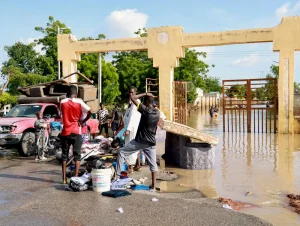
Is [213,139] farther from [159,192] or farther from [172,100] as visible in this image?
[172,100]

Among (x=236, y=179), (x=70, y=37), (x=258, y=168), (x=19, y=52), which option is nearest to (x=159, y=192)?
(x=236, y=179)

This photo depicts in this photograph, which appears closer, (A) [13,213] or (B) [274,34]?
(A) [13,213]

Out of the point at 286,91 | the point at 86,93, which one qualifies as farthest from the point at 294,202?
the point at 286,91

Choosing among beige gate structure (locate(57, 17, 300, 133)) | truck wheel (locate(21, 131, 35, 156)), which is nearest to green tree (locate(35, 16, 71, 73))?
Answer: beige gate structure (locate(57, 17, 300, 133))

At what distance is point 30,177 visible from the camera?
353 inches

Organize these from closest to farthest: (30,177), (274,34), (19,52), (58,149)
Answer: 1. (30,177)
2. (58,149)
3. (274,34)
4. (19,52)

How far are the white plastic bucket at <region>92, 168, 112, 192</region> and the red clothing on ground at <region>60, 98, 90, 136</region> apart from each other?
1.14 meters

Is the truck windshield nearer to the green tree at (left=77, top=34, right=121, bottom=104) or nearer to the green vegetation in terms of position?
the green vegetation

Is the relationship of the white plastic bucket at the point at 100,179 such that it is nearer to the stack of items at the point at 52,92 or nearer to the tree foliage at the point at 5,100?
the stack of items at the point at 52,92

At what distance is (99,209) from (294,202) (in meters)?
3.59

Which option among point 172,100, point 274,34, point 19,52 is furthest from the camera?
point 19,52

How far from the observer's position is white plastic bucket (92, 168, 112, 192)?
→ 24.0ft

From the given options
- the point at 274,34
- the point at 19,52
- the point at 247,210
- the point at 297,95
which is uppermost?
the point at 19,52

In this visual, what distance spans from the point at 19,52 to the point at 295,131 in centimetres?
3739
